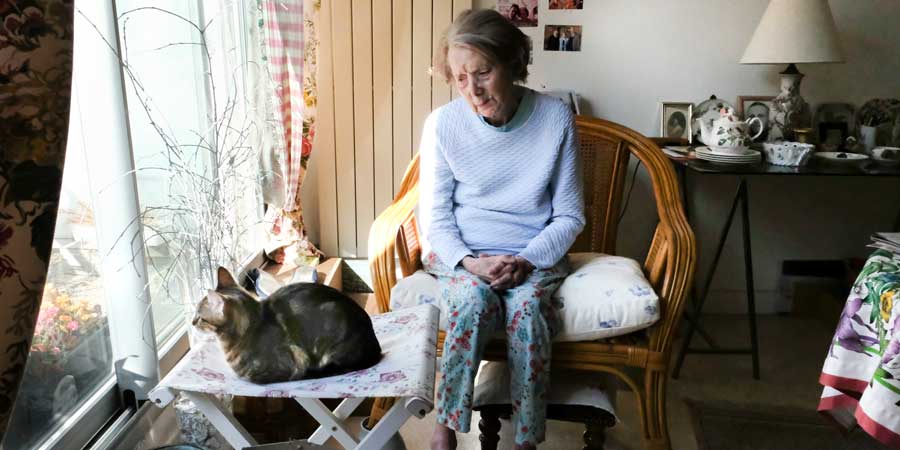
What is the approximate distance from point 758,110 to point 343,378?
2081 mm

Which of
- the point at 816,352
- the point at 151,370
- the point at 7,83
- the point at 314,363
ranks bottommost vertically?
the point at 816,352

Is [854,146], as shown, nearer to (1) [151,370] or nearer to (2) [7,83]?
(1) [151,370]

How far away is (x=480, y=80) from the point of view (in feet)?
4.99

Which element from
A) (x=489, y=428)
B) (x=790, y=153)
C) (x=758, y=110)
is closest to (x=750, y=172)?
(x=790, y=153)

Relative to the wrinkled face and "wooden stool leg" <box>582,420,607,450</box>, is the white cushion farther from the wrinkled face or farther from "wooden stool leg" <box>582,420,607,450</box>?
the wrinkled face

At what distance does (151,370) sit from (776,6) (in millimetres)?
2244

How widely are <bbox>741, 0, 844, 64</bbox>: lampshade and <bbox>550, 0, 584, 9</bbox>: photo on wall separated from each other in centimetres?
68

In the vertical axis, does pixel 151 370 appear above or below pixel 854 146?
below

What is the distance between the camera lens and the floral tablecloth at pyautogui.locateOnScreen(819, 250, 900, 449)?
4.05 ft

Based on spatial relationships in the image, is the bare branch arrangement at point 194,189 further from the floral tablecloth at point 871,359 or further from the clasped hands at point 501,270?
the floral tablecloth at point 871,359

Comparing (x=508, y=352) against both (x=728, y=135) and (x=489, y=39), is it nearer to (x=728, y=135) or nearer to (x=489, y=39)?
(x=489, y=39)

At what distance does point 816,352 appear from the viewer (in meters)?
2.33

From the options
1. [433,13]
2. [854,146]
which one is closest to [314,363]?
[433,13]

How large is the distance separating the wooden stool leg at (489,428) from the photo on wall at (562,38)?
1475 millimetres
